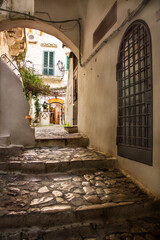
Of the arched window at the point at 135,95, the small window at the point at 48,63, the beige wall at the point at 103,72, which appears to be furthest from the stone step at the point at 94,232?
the small window at the point at 48,63

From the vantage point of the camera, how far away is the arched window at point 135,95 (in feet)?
8.91

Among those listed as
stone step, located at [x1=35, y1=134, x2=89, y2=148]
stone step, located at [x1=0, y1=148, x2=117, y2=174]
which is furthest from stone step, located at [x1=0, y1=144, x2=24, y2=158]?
stone step, located at [x1=35, y1=134, x2=89, y2=148]

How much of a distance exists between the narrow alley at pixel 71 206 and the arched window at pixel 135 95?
66 centimetres

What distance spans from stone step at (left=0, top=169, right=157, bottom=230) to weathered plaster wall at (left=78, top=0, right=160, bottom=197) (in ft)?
1.24

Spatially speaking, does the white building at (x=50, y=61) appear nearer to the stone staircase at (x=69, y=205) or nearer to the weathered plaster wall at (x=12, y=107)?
the weathered plaster wall at (x=12, y=107)

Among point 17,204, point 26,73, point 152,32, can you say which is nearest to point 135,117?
point 152,32

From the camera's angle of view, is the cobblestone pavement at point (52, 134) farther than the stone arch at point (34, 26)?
Yes

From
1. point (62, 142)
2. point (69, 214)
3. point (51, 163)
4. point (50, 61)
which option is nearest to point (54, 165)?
point (51, 163)

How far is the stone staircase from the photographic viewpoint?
6.61 feet

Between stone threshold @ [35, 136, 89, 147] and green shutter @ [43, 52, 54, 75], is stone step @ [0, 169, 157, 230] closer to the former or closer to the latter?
stone threshold @ [35, 136, 89, 147]

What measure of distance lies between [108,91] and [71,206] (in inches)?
106

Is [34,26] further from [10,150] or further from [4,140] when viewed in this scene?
[10,150]

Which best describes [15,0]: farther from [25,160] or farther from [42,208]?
[42,208]

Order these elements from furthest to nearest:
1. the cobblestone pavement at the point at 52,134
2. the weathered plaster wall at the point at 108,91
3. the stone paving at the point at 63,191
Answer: the cobblestone pavement at the point at 52,134 < the weathered plaster wall at the point at 108,91 < the stone paving at the point at 63,191
